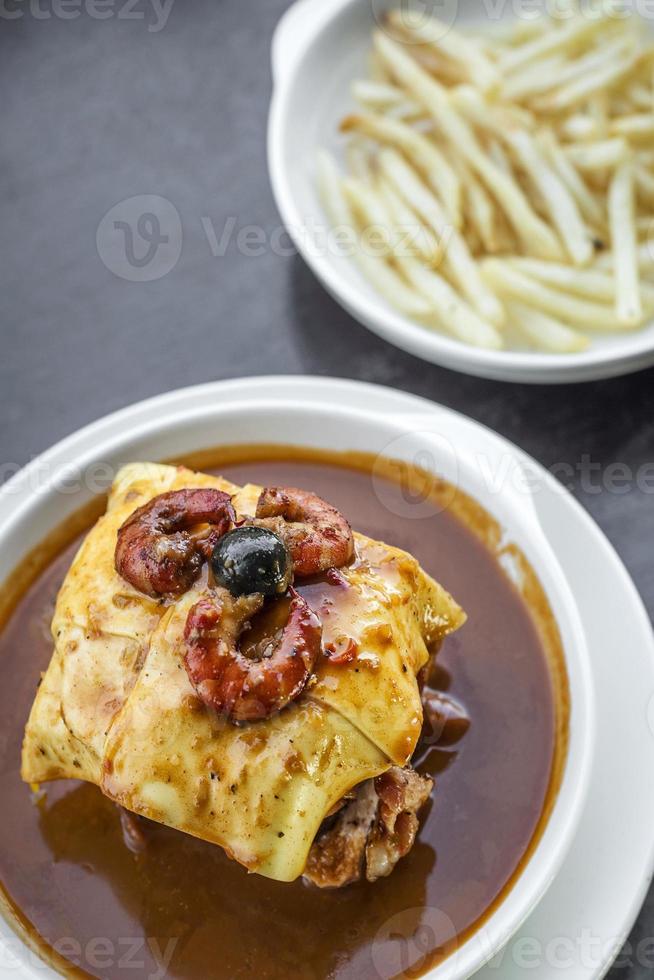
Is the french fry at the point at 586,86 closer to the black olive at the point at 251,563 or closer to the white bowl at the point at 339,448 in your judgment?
the white bowl at the point at 339,448

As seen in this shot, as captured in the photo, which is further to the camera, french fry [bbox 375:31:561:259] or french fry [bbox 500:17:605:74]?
french fry [bbox 500:17:605:74]

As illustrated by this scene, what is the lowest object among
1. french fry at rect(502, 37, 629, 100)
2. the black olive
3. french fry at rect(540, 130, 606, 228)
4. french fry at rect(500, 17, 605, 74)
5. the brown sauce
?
the brown sauce

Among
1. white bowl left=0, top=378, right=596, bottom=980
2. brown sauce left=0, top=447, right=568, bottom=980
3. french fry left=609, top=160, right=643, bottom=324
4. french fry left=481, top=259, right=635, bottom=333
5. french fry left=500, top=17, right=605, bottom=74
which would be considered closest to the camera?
brown sauce left=0, top=447, right=568, bottom=980

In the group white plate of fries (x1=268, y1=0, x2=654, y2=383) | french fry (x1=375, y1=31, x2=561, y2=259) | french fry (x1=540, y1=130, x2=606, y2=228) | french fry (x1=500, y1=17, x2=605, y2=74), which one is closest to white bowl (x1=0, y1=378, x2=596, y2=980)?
white plate of fries (x1=268, y1=0, x2=654, y2=383)

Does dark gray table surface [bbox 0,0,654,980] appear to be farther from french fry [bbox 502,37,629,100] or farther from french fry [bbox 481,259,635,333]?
french fry [bbox 502,37,629,100]

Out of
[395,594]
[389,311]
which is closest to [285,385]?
[389,311]

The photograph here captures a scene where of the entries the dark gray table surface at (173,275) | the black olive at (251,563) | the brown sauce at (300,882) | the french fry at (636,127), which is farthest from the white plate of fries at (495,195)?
the black olive at (251,563)

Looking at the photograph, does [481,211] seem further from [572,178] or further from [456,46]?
[456,46]

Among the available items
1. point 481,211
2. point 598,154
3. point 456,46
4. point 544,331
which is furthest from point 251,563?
point 456,46
